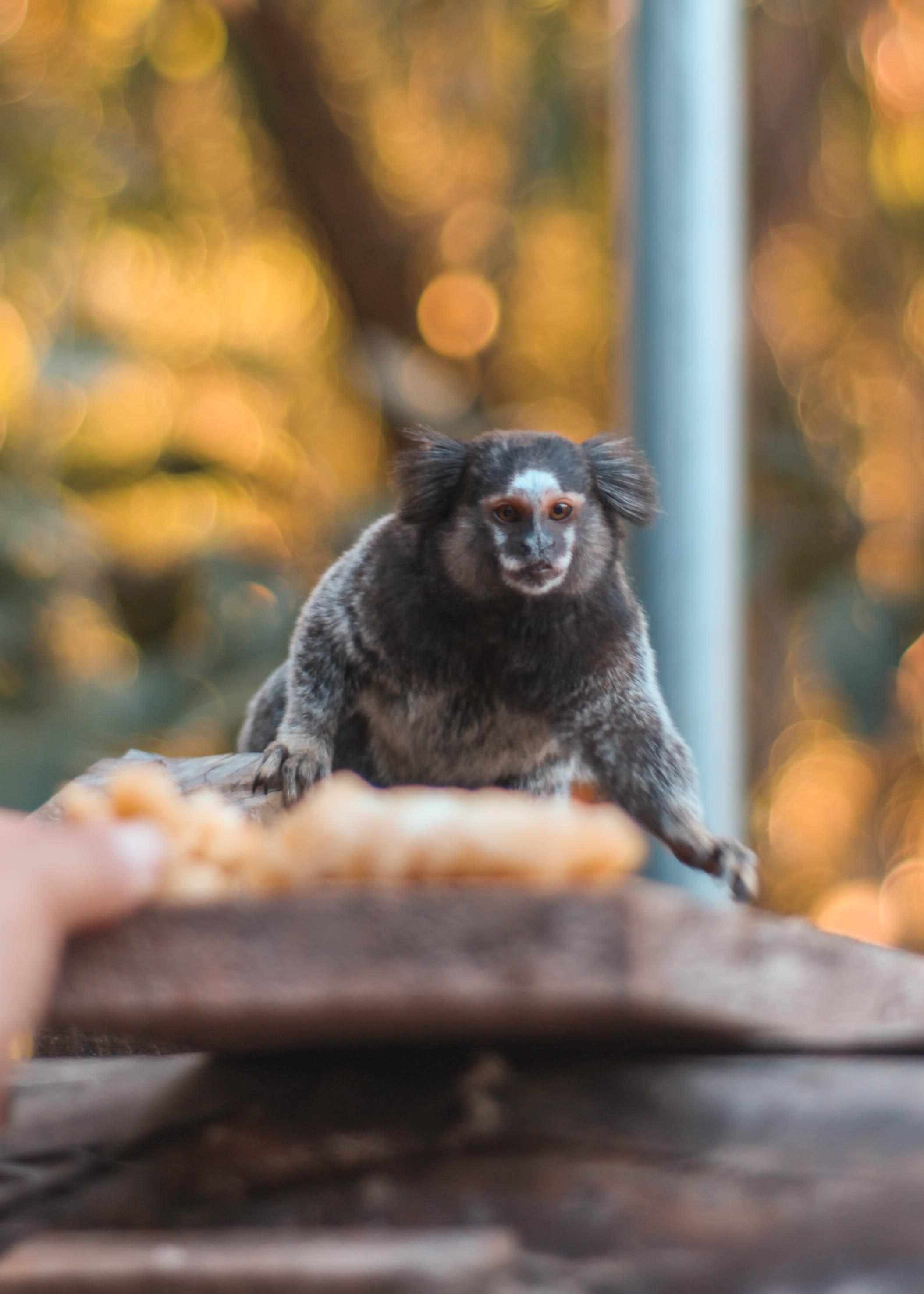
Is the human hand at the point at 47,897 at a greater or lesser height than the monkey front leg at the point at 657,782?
lesser

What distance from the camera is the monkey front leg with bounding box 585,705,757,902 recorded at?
1215mm

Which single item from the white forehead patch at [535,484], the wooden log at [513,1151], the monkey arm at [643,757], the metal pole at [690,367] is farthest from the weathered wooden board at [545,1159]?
the metal pole at [690,367]

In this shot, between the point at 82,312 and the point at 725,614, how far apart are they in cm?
262

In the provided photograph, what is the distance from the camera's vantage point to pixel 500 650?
127 cm

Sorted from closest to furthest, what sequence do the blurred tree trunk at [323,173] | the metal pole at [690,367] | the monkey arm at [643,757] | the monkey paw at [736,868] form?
the monkey paw at [736,868] → the monkey arm at [643,757] → the metal pole at [690,367] → the blurred tree trunk at [323,173]

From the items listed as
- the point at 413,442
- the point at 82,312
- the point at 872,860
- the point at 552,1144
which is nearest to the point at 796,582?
the point at 872,860

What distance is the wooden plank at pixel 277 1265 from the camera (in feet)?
1.85

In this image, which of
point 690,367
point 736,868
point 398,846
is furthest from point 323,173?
point 398,846

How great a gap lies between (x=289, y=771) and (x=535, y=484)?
360 millimetres

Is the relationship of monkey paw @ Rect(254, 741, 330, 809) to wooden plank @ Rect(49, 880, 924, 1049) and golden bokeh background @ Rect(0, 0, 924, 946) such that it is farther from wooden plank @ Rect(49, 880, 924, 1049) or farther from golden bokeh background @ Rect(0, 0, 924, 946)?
golden bokeh background @ Rect(0, 0, 924, 946)

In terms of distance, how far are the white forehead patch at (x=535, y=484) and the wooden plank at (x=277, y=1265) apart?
80 centimetres

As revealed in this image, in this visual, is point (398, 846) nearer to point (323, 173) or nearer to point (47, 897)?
point (47, 897)

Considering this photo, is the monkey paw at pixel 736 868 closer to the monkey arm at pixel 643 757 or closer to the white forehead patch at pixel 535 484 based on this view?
the monkey arm at pixel 643 757

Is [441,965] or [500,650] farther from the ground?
[500,650]
